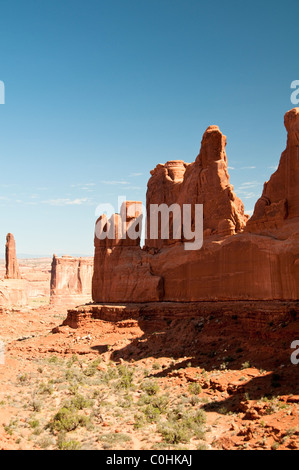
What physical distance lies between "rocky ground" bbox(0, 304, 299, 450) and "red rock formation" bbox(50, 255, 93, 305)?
65352mm

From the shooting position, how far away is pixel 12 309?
2391 inches

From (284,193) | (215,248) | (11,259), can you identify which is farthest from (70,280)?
(284,193)

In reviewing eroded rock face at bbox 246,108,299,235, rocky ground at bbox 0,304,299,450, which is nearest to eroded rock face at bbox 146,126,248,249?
eroded rock face at bbox 246,108,299,235

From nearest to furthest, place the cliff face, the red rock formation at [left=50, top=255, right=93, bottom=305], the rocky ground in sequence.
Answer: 1. the rocky ground
2. the cliff face
3. the red rock formation at [left=50, top=255, right=93, bottom=305]

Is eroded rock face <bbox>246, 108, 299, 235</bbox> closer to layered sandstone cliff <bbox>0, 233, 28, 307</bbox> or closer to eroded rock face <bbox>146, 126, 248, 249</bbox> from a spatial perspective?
eroded rock face <bbox>146, 126, 248, 249</bbox>

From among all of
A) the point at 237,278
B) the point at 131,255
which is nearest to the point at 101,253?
the point at 131,255

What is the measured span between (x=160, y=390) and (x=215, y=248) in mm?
9579

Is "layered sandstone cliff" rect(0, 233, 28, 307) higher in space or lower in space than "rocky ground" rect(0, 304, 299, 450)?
higher

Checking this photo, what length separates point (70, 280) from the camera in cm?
A: 9894

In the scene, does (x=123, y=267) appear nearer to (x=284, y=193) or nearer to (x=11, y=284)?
(x=284, y=193)

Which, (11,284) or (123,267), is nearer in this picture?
(123,267)

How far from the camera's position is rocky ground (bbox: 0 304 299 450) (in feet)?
45.8
